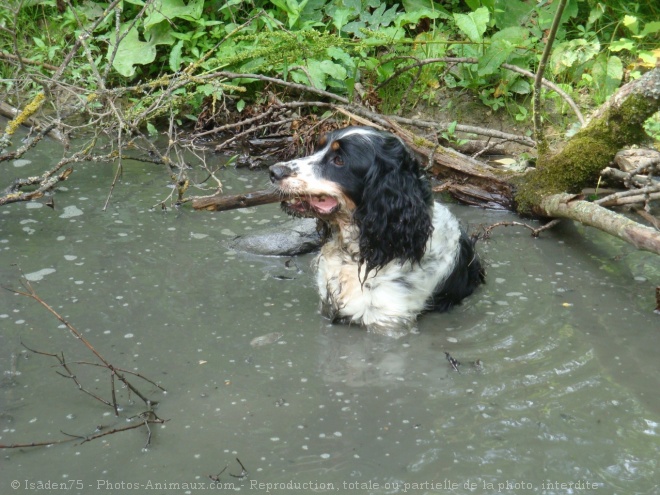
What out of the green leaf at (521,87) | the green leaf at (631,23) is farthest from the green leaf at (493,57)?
the green leaf at (631,23)

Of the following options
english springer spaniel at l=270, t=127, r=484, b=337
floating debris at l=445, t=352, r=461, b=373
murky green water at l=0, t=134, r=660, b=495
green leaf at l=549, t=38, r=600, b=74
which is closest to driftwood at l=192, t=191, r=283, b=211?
murky green water at l=0, t=134, r=660, b=495

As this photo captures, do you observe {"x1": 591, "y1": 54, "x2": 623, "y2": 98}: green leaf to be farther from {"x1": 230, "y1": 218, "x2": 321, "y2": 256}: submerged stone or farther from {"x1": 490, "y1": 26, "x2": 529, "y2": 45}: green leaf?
{"x1": 230, "y1": 218, "x2": 321, "y2": 256}: submerged stone

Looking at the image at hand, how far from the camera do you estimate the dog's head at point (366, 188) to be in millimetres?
4508

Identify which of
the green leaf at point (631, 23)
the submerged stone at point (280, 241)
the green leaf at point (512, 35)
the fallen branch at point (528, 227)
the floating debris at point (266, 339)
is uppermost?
the green leaf at point (631, 23)

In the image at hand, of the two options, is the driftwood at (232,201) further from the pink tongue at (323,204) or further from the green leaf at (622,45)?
the green leaf at (622,45)

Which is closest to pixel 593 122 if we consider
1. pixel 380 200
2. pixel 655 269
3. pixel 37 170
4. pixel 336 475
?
pixel 655 269

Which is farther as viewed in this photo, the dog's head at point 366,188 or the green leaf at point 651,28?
the green leaf at point 651,28

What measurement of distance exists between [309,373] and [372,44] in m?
4.01

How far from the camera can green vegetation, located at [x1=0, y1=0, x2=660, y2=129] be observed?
745 cm

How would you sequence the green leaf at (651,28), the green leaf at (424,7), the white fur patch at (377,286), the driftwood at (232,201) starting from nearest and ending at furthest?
the white fur patch at (377,286) < the driftwood at (232,201) < the green leaf at (651,28) < the green leaf at (424,7)

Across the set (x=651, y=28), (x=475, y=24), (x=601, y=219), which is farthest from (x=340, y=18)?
(x=601, y=219)

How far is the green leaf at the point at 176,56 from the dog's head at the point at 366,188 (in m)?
3.84

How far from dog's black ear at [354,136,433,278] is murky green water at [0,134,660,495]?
Result: 0.51m

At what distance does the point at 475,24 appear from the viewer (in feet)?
24.6
